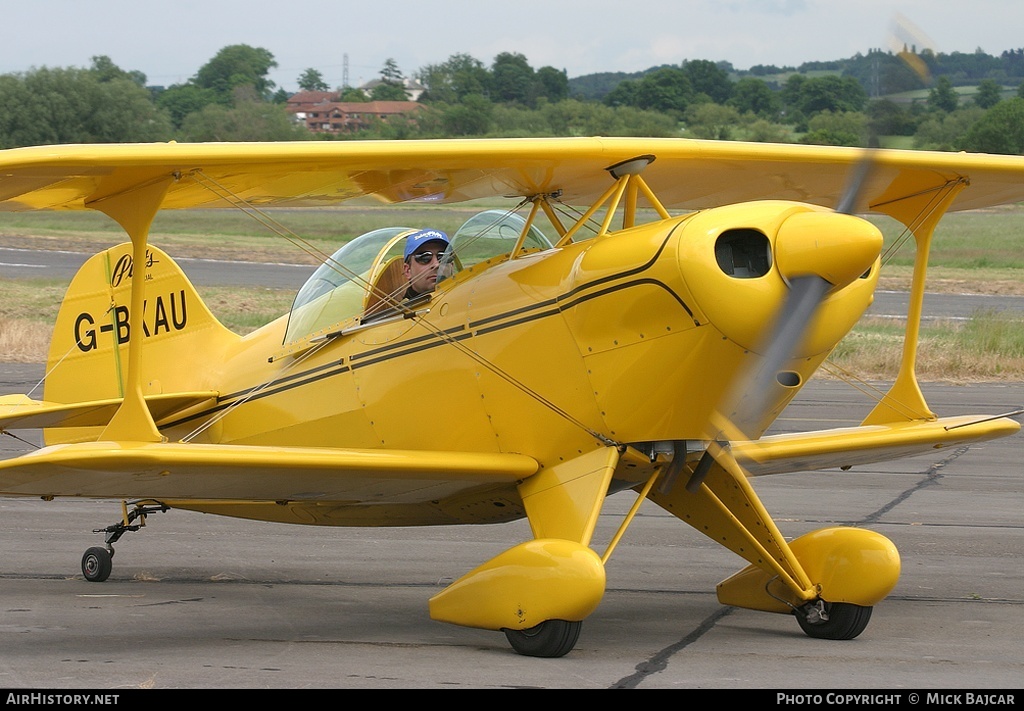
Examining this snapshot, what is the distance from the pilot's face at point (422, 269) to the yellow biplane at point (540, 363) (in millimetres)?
135

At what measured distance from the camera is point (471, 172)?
7.29 m

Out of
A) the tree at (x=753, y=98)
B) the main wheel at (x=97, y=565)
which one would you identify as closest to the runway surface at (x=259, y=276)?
the tree at (x=753, y=98)

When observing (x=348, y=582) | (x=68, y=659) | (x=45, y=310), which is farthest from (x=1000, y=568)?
(x=45, y=310)

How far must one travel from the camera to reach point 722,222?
19.6ft

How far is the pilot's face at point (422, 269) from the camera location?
7672 mm

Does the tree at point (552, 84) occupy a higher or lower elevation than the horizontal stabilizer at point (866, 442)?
higher

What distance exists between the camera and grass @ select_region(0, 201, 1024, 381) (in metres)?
20.5

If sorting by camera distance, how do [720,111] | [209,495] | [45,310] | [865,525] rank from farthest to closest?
[720,111] < [45,310] < [865,525] < [209,495]

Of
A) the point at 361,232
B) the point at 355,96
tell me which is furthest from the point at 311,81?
the point at 361,232

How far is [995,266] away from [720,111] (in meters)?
19.4

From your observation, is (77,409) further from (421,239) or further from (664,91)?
(664,91)

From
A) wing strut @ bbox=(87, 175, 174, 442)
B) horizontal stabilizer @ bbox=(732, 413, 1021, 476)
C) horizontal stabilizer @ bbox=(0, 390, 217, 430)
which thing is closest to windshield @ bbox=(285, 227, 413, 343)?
horizontal stabilizer @ bbox=(0, 390, 217, 430)

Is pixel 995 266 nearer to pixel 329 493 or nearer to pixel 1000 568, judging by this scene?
pixel 1000 568

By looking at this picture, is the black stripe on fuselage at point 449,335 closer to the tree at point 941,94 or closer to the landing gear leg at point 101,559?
the landing gear leg at point 101,559
